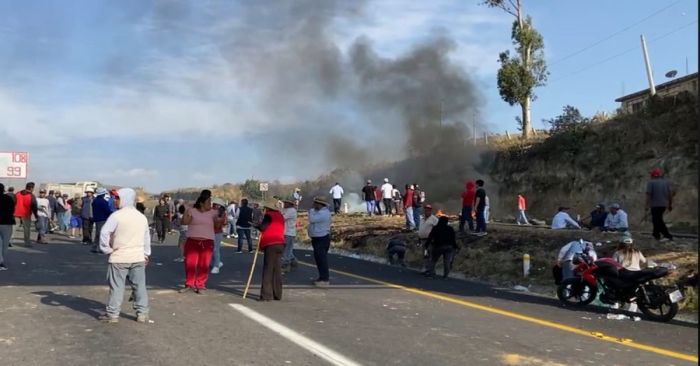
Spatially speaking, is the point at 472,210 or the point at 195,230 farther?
the point at 472,210

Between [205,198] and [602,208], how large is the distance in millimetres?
12656

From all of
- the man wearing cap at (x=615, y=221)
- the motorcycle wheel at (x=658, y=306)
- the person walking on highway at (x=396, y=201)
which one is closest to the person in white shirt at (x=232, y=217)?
the person walking on highway at (x=396, y=201)

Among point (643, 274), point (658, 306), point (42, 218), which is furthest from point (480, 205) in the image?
point (42, 218)

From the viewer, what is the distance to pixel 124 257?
7.66 metres

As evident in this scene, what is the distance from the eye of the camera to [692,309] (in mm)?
9828

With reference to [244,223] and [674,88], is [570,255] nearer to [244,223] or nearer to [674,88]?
[244,223]

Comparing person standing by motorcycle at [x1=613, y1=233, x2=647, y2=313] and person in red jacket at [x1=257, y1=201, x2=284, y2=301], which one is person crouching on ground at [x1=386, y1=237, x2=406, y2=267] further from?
person standing by motorcycle at [x1=613, y1=233, x2=647, y2=313]

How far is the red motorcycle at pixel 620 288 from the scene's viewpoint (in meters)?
9.08

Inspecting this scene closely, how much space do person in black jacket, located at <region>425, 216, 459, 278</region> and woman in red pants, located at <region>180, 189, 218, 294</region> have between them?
17.3 ft

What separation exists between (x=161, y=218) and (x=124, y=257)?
15.9 meters

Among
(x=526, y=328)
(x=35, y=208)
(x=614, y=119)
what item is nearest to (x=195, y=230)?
(x=526, y=328)

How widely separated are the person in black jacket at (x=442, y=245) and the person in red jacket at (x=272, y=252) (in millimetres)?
4839

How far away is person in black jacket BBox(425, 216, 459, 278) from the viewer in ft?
45.9

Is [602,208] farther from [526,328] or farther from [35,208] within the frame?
[35,208]
